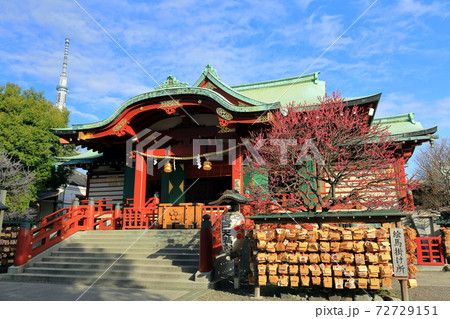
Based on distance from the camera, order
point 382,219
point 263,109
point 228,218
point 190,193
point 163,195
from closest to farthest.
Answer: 1. point 382,219
2. point 228,218
3. point 263,109
4. point 163,195
5. point 190,193

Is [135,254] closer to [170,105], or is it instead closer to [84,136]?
[170,105]

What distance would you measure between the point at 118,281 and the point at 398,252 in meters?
6.96

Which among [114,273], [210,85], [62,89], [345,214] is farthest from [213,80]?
[62,89]

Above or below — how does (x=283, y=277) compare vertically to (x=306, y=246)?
below

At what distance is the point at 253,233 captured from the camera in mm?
7039

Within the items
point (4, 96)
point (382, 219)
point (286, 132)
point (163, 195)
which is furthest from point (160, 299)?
point (4, 96)

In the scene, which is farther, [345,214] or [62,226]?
[62,226]

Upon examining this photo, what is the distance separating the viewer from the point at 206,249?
27.0 ft

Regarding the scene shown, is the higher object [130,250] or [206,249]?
[206,249]

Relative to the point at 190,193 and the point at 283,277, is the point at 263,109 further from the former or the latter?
the point at 190,193

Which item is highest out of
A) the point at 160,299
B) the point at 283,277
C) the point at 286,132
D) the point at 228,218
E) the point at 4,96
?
the point at 4,96

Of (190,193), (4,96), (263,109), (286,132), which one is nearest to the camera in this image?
(286,132)

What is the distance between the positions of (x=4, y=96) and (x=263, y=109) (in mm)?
19546

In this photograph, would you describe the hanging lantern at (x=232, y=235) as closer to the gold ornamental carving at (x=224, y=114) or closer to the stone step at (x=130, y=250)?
the stone step at (x=130, y=250)
